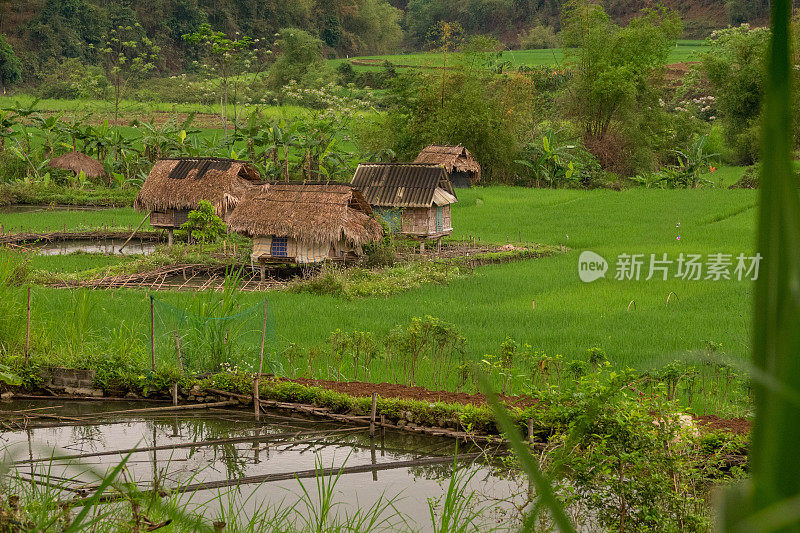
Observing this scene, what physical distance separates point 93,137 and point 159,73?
20.9m

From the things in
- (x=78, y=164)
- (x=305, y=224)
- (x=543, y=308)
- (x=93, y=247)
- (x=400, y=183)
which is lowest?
(x=543, y=308)

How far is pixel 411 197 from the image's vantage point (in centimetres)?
1645

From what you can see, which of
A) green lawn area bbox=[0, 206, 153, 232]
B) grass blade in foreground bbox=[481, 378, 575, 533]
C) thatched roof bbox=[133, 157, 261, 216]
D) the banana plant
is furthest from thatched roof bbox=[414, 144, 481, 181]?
grass blade in foreground bbox=[481, 378, 575, 533]

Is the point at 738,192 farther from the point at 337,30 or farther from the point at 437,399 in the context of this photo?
the point at 337,30

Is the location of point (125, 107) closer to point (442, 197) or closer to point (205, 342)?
point (442, 197)

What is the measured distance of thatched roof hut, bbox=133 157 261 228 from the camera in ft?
57.6

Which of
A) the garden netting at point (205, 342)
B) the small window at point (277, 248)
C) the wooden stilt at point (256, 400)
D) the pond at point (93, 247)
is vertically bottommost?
the wooden stilt at point (256, 400)

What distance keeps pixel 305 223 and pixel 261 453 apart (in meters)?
7.76

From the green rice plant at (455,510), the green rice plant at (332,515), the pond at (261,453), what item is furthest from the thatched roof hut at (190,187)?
the green rice plant at (455,510)

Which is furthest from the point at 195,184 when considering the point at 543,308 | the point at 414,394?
the point at 414,394

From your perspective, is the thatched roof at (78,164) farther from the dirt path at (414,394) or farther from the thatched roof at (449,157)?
the dirt path at (414,394)

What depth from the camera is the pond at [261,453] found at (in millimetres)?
5516

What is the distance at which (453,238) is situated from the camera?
18094mm

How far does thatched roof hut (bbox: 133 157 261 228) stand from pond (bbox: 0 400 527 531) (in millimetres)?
10615
